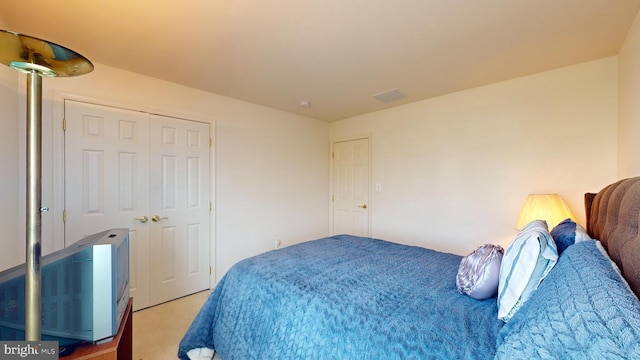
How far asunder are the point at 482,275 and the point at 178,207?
278 centimetres

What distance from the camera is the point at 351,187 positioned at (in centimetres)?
408

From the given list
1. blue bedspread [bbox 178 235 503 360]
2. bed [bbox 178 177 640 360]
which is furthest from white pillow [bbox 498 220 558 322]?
blue bedspread [bbox 178 235 503 360]

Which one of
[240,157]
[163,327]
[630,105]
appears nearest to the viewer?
[630,105]

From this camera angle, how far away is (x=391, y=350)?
3.26 feet

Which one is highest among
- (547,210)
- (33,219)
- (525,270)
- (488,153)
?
(488,153)

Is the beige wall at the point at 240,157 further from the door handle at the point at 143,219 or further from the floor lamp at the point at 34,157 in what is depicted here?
the floor lamp at the point at 34,157

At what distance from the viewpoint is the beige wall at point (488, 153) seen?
223 cm

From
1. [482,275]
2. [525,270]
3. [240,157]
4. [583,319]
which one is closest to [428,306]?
[482,275]

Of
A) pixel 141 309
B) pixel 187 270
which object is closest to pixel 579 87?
pixel 187 270

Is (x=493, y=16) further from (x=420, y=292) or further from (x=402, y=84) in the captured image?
(x=420, y=292)

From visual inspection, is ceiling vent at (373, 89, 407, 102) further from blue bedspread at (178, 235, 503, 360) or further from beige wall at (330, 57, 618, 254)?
blue bedspread at (178, 235, 503, 360)

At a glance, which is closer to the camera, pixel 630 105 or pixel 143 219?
pixel 630 105

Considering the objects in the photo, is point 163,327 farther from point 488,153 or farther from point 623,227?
point 488,153

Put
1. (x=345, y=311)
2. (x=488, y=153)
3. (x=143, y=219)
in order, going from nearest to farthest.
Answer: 1. (x=345, y=311)
2. (x=143, y=219)
3. (x=488, y=153)
